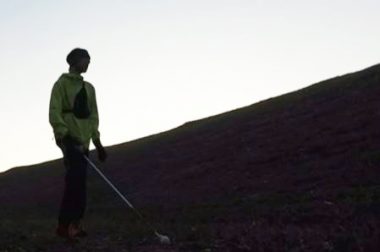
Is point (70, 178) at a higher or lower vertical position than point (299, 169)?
higher

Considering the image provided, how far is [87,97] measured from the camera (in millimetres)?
11977

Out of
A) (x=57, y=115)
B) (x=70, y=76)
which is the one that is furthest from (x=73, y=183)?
(x=70, y=76)

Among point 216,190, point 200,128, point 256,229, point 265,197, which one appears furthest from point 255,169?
point 200,128

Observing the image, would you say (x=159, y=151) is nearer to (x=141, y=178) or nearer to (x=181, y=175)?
(x=141, y=178)

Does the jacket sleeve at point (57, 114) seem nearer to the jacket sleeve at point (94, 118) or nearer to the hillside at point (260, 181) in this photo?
the jacket sleeve at point (94, 118)

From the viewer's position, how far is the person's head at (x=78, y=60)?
38.8 ft

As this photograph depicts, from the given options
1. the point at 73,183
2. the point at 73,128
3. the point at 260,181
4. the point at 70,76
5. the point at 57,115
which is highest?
the point at 70,76

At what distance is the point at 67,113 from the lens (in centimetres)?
1178

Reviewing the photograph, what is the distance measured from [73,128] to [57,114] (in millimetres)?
383

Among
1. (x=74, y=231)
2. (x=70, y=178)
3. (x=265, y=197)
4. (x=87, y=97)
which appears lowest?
(x=265, y=197)

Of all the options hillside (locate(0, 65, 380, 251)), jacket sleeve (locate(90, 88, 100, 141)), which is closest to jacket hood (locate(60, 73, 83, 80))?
jacket sleeve (locate(90, 88, 100, 141))

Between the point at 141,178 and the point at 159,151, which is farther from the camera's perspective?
the point at 159,151

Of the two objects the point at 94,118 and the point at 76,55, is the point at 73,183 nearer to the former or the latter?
the point at 94,118

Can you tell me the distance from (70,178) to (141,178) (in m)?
24.5
